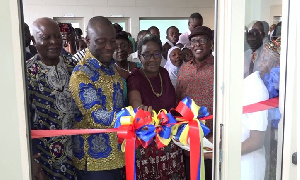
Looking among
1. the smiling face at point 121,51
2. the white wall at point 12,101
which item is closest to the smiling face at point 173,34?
the smiling face at point 121,51

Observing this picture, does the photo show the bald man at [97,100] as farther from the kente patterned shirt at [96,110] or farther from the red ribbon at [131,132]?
the red ribbon at [131,132]

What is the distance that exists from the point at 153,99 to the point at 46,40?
0.87 m

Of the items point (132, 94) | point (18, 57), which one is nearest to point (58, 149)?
point (132, 94)

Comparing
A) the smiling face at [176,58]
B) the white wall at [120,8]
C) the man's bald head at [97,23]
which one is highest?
the white wall at [120,8]

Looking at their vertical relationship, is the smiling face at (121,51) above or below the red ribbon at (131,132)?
above

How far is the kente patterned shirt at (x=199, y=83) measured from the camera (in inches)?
105

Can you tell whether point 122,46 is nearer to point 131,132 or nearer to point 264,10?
point 131,132

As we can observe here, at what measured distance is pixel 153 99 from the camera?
2.50 m

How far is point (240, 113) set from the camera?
144 centimetres

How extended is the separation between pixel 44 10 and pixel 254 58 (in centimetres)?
876

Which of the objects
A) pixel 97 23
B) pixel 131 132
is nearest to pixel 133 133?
pixel 131 132

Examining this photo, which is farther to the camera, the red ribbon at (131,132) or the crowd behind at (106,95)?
the red ribbon at (131,132)

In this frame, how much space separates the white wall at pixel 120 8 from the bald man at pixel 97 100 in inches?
304

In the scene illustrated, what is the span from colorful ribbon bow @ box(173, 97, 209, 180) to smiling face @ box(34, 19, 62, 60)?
964mm
